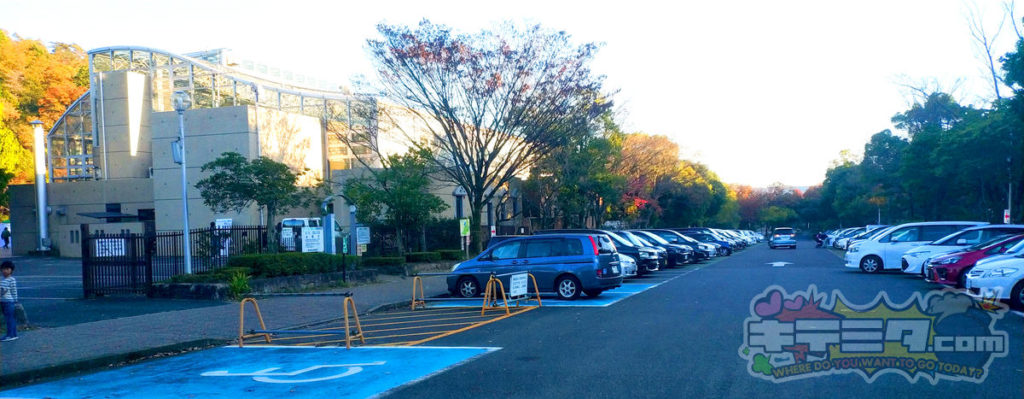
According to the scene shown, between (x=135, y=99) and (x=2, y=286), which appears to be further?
(x=135, y=99)

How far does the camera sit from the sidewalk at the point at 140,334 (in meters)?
10.3

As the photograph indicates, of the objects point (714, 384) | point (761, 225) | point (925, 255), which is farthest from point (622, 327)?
point (761, 225)

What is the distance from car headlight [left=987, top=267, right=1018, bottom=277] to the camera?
13.2m

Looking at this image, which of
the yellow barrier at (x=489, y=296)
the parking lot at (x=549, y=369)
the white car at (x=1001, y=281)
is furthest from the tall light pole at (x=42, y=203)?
the white car at (x=1001, y=281)

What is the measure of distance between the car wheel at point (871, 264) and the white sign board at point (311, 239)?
54.2ft

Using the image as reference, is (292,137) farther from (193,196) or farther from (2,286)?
(2,286)

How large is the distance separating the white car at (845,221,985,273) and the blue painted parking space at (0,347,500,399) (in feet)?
56.9

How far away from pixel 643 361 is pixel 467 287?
9609 millimetres

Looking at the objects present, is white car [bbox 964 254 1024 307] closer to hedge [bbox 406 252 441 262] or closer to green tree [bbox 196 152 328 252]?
hedge [bbox 406 252 441 262]

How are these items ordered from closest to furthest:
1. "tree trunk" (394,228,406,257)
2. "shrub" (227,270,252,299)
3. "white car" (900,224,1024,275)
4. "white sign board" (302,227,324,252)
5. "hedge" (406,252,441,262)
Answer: "shrub" (227,270,252,299), "white car" (900,224,1024,275), "white sign board" (302,227,324,252), "hedge" (406,252,441,262), "tree trunk" (394,228,406,257)

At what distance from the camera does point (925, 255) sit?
20.6 metres

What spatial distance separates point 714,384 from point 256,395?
4.73 meters

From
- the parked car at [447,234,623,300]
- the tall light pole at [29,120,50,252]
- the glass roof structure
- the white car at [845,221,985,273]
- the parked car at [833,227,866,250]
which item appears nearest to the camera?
the parked car at [447,234,623,300]

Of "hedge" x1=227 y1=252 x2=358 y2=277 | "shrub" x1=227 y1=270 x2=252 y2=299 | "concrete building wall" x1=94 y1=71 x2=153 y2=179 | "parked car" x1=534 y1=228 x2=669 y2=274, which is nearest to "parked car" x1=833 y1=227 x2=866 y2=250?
"parked car" x1=534 y1=228 x2=669 y2=274
